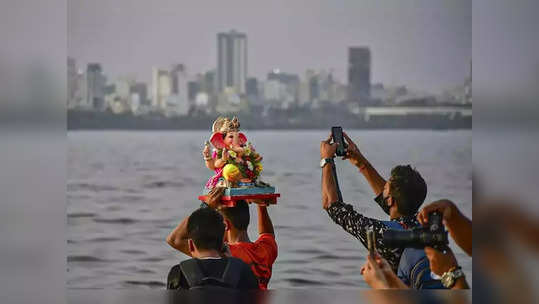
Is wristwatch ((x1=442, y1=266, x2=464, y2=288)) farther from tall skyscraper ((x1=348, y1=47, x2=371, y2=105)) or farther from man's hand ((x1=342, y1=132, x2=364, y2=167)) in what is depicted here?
tall skyscraper ((x1=348, y1=47, x2=371, y2=105))

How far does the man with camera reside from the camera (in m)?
5.18

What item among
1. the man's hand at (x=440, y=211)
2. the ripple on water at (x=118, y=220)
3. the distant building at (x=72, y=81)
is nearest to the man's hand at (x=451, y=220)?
the man's hand at (x=440, y=211)

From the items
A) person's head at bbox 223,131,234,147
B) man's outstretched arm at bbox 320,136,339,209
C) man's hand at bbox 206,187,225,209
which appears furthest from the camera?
man's outstretched arm at bbox 320,136,339,209

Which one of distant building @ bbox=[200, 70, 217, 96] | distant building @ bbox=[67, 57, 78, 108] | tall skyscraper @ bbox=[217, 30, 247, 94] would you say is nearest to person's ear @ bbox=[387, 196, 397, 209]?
tall skyscraper @ bbox=[217, 30, 247, 94]

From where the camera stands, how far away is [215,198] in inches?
212

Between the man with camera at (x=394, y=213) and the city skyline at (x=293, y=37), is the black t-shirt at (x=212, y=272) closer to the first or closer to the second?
the man with camera at (x=394, y=213)

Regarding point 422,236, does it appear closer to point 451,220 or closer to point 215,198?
point 451,220

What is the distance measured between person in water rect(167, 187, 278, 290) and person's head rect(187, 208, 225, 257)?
21cm

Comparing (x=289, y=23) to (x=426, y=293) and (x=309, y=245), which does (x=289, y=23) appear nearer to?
(x=309, y=245)

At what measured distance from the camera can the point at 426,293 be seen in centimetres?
549

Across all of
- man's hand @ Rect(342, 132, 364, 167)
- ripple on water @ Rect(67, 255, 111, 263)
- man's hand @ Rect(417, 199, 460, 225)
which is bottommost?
ripple on water @ Rect(67, 255, 111, 263)

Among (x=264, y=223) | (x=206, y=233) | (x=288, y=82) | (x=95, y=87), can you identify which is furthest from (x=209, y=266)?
(x=95, y=87)

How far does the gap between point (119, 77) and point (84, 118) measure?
56 cm
